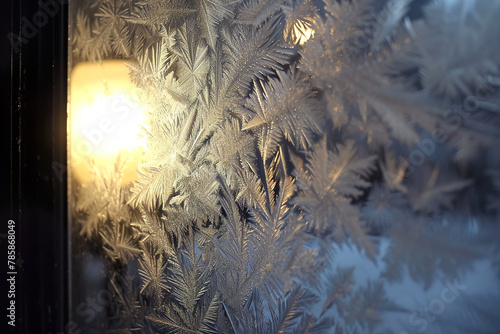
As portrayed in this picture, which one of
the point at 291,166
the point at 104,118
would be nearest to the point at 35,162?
the point at 104,118

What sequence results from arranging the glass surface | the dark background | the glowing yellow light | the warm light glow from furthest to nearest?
the dark background → the warm light glow → the glowing yellow light → the glass surface

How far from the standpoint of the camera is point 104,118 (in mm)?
1195

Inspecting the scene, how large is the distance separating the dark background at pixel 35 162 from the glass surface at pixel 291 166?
12 cm

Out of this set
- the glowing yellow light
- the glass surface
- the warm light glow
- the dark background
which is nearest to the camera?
the glass surface

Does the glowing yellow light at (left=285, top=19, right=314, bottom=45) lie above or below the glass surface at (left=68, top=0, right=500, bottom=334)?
above

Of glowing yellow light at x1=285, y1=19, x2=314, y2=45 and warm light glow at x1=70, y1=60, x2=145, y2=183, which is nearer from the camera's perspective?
glowing yellow light at x1=285, y1=19, x2=314, y2=45

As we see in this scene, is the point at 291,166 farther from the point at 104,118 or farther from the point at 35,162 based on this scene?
the point at 35,162

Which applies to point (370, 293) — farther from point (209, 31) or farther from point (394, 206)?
point (209, 31)

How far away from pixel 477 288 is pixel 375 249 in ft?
0.47

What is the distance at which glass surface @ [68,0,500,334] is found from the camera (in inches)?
21.8

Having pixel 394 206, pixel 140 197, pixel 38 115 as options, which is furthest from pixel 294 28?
pixel 38 115

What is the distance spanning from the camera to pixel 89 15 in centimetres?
125

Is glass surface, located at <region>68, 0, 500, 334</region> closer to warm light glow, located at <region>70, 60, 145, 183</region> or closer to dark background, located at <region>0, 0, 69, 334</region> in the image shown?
warm light glow, located at <region>70, 60, 145, 183</region>

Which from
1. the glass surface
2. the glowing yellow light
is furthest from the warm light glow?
the glowing yellow light
